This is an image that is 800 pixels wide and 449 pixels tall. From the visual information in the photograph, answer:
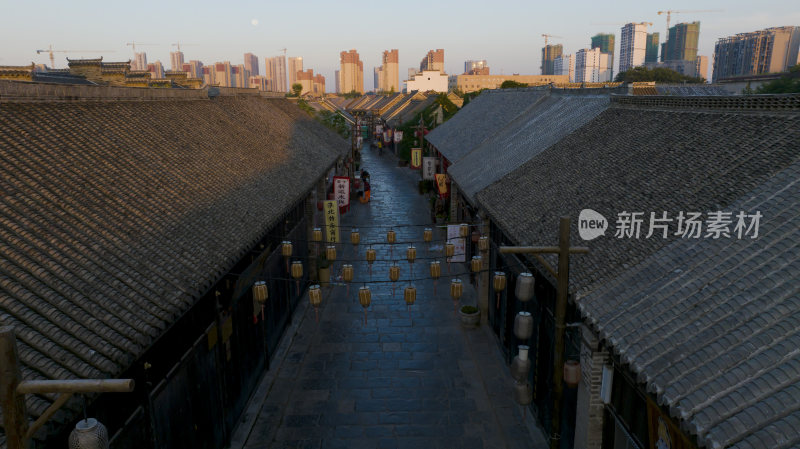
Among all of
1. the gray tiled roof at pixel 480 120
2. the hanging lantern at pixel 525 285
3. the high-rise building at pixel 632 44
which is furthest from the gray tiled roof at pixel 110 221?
the high-rise building at pixel 632 44

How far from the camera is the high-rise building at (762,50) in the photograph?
3644 inches

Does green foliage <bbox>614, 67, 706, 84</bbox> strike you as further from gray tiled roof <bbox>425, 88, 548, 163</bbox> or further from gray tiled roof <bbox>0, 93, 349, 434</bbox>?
gray tiled roof <bbox>0, 93, 349, 434</bbox>

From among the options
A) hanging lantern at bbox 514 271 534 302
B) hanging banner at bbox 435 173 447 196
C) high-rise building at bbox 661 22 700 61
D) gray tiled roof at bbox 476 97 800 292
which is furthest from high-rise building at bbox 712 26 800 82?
hanging lantern at bbox 514 271 534 302

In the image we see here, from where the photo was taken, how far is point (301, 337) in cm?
1683

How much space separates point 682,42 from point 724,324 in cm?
16986

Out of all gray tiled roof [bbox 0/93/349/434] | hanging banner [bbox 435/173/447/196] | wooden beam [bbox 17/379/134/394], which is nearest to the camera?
wooden beam [bbox 17/379/134/394]

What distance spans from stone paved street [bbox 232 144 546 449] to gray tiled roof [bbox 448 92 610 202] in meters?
4.15

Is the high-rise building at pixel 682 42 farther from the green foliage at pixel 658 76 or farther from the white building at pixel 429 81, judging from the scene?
the green foliage at pixel 658 76

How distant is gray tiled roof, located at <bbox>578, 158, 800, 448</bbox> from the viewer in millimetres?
4449

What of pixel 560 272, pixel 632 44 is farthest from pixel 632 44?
pixel 560 272

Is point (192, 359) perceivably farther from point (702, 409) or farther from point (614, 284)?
point (702, 409)

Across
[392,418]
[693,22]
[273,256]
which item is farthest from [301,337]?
[693,22]

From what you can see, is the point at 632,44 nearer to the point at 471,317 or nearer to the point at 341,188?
the point at 341,188

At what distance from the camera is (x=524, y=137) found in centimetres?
2016
